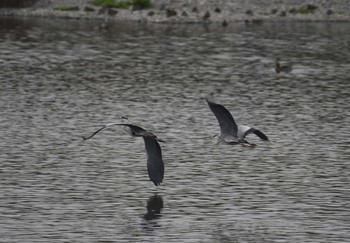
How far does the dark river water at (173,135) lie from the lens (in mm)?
30047

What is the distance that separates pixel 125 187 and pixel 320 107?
1612cm

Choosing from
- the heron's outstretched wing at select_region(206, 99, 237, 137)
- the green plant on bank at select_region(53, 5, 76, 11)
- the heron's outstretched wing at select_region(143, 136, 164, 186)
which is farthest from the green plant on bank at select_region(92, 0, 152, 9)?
the heron's outstretched wing at select_region(206, 99, 237, 137)

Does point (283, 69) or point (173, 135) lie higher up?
point (173, 135)

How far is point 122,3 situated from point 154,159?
164ft

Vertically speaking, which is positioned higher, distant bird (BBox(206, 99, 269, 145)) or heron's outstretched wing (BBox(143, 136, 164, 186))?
distant bird (BBox(206, 99, 269, 145))

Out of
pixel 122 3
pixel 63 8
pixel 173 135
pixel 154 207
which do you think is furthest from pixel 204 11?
pixel 154 207

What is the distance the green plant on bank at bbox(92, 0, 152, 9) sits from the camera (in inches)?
3103

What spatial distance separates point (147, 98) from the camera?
164 feet

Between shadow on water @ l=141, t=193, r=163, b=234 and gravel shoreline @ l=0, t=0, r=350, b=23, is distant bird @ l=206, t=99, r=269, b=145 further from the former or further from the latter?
gravel shoreline @ l=0, t=0, r=350, b=23

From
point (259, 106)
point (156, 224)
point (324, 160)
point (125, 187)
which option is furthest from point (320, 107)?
point (156, 224)

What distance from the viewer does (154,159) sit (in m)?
30.6

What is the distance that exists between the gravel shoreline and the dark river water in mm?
4353

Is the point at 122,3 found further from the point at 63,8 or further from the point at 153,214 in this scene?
the point at 153,214

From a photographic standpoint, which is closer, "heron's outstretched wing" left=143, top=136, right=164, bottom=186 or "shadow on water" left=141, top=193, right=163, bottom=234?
"shadow on water" left=141, top=193, right=163, bottom=234
